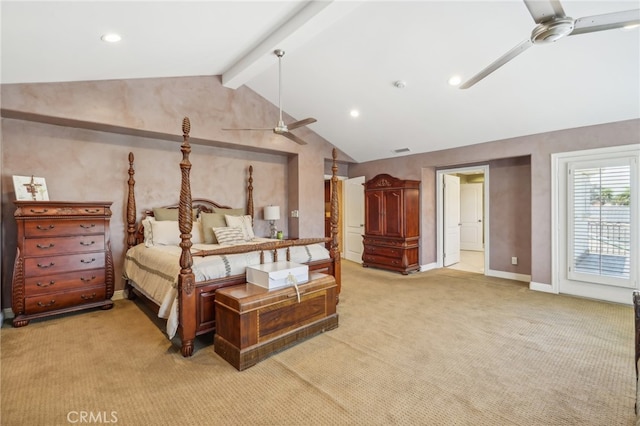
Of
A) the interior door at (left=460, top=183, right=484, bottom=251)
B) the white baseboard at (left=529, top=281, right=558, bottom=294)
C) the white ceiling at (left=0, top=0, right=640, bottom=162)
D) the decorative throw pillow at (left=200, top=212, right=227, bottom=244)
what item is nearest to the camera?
the white ceiling at (left=0, top=0, right=640, bottom=162)

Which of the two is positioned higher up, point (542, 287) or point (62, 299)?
point (62, 299)

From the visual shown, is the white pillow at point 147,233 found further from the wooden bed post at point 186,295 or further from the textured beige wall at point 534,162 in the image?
the textured beige wall at point 534,162

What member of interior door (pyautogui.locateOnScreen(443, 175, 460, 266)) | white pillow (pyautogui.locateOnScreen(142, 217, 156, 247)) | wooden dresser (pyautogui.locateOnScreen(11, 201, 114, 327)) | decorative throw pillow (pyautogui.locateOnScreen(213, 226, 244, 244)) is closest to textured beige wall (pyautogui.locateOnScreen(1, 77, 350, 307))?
white pillow (pyautogui.locateOnScreen(142, 217, 156, 247))

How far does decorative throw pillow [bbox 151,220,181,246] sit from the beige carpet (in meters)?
0.89

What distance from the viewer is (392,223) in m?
6.00

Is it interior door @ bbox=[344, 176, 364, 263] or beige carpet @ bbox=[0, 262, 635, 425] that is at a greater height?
interior door @ bbox=[344, 176, 364, 263]

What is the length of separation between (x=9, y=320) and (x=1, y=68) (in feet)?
8.55

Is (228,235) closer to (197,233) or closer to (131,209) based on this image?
(197,233)

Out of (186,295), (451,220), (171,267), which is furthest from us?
(451,220)

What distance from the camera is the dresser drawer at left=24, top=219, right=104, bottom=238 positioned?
3279 mm

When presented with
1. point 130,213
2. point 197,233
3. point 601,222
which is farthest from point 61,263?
point 601,222

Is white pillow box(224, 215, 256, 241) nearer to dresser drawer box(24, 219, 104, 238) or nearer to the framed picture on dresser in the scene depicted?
dresser drawer box(24, 219, 104, 238)

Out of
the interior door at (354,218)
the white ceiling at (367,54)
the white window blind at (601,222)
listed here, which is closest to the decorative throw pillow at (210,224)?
the white ceiling at (367,54)

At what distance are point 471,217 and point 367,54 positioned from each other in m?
6.82
